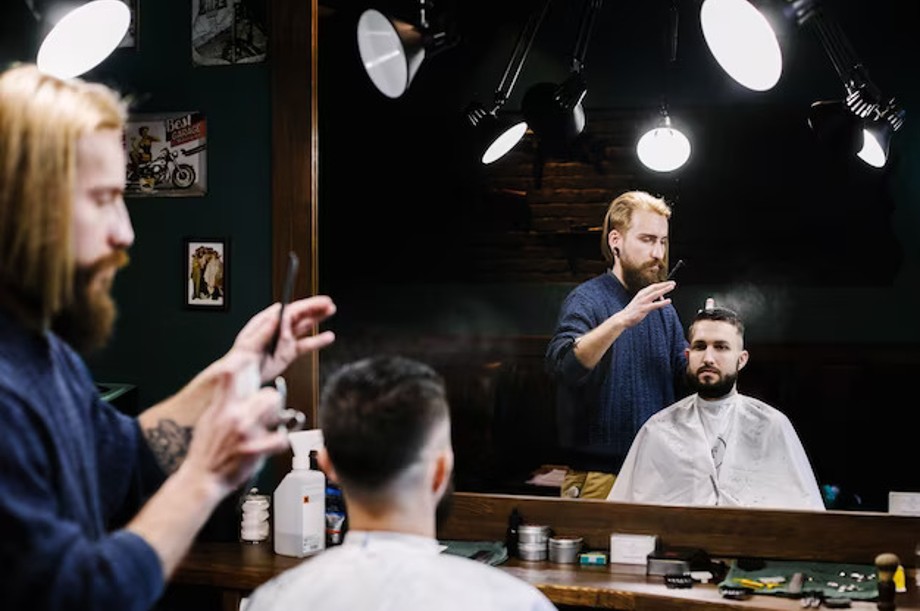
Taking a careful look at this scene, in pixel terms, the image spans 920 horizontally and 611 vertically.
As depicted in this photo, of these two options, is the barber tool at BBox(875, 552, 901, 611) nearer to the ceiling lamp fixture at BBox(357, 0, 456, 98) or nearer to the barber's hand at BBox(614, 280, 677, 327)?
A: the barber's hand at BBox(614, 280, 677, 327)

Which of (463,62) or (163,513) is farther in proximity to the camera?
(463,62)

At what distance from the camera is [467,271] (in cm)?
312

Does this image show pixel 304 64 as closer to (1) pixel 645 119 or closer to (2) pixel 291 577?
(1) pixel 645 119

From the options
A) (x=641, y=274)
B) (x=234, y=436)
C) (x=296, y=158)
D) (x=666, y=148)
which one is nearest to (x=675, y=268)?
(x=641, y=274)

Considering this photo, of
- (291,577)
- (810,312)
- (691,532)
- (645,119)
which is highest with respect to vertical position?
(645,119)

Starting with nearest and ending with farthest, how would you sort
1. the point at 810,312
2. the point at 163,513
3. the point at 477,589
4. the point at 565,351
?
the point at 163,513, the point at 477,589, the point at 810,312, the point at 565,351

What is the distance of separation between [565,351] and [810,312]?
2.15ft

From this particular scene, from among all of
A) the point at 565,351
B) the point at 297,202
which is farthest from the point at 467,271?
the point at 297,202

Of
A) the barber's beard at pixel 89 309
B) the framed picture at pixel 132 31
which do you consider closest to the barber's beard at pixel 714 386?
the barber's beard at pixel 89 309

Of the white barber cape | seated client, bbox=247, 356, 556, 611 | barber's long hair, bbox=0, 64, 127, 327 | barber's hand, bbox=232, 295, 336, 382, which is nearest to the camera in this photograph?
barber's long hair, bbox=0, 64, 127, 327

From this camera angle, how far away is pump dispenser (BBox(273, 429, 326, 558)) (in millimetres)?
3023

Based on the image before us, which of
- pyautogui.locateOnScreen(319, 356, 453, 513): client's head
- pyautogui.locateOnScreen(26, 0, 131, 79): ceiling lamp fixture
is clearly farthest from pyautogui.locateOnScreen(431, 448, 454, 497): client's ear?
pyautogui.locateOnScreen(26, 0, 131, 79): ceiling lamp fixture

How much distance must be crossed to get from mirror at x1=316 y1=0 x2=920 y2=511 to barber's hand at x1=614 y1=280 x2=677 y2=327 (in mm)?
41

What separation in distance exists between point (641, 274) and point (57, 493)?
180 cm
